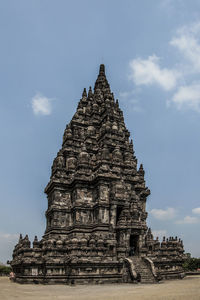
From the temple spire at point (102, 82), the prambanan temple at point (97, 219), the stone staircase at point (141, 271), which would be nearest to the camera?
the stone staircase at point (141, 271)

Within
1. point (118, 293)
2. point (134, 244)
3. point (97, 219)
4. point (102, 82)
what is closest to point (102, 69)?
point (102, 82)

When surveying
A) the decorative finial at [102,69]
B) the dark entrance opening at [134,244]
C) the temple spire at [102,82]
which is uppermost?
the decorative finial at [102,69]

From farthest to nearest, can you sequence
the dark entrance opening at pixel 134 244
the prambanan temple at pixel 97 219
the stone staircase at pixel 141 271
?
the dark entrance opening at pixel 134 244 < the prambanan temple at pixel 97 219 < the stone staircase at pixel 141 271

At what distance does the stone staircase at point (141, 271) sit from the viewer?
24.1m

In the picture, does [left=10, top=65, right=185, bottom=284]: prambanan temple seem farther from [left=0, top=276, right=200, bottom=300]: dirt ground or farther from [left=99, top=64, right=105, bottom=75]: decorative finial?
[left=99, top=64, right=105, bottom=75]: decorative finial

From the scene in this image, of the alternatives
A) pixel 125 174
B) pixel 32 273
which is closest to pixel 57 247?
pixel 32 273

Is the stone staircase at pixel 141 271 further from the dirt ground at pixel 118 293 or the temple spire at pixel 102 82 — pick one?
the temple spire at pixel 102 82

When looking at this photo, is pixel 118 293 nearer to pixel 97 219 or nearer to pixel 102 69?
pixel 97 219

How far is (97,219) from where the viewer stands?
3030cm

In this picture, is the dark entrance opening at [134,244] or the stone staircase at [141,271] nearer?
the stone staircase at [141,271]

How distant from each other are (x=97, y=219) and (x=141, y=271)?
721 cm

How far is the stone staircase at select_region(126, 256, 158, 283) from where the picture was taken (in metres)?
24.1

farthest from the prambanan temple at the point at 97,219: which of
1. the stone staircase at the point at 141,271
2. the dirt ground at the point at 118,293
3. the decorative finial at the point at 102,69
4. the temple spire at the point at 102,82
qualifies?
the decorative finial at the point at 102,69

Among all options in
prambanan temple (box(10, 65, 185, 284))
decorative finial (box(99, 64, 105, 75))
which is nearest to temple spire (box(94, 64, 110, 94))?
decorative finial (box(99, 64, 105, 75))
